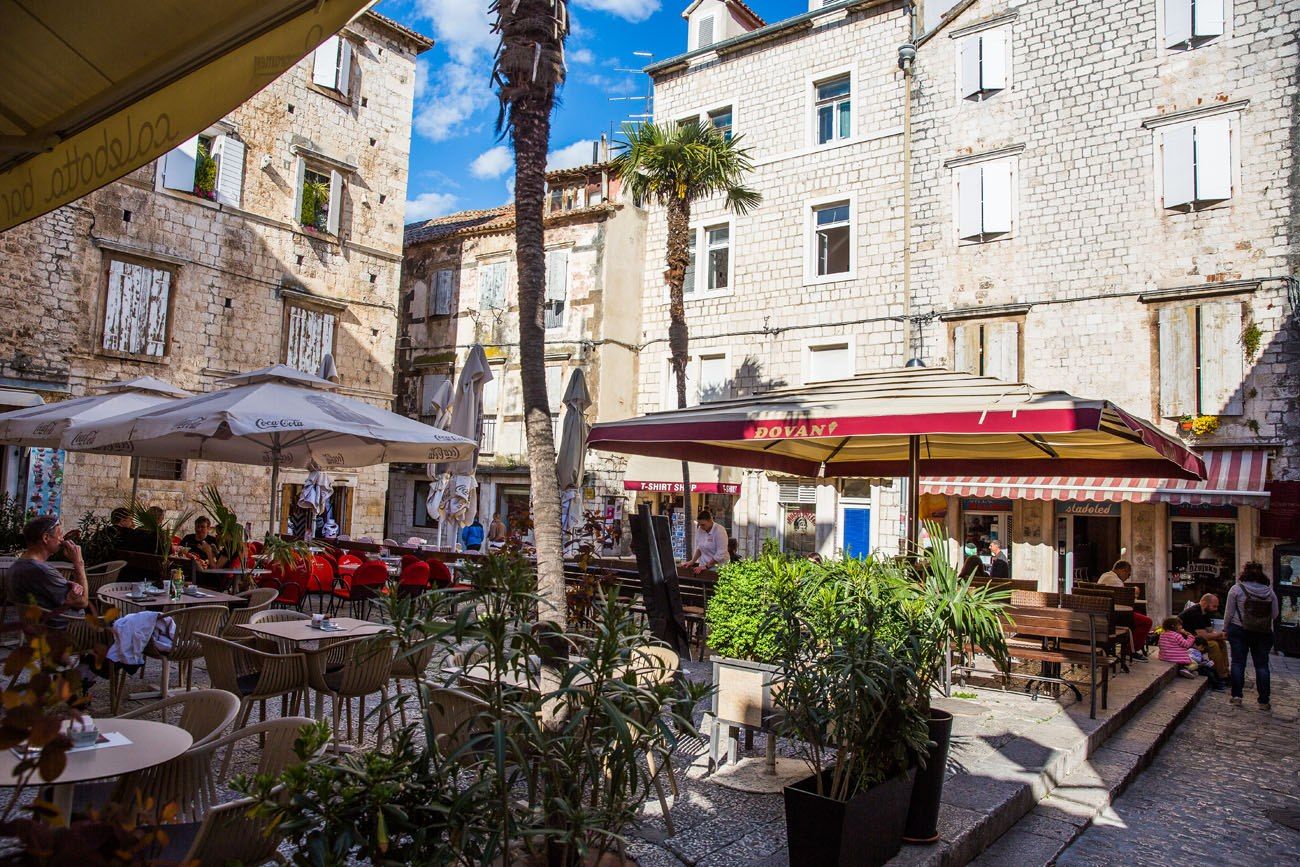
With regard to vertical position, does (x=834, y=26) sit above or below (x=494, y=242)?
above

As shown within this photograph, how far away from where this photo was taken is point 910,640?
3732mm

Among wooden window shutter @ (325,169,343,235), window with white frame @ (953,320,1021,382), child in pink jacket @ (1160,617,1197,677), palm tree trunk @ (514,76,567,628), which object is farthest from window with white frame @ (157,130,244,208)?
child in pink jacket @ (1160,617,1197,677)

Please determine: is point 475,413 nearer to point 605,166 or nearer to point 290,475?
point 290,475

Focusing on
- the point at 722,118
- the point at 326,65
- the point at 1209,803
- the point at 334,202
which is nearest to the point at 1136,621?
the point at 1209,803

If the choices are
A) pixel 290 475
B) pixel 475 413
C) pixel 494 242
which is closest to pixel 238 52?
pixel 475 413

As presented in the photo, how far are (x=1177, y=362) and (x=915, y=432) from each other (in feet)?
38.4

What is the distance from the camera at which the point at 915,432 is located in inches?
222

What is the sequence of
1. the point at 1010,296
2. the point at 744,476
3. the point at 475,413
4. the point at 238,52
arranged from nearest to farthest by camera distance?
1. the point at 238,52
2. the point at 475,413
3. the point at 1010,296
4. the point at 744,476

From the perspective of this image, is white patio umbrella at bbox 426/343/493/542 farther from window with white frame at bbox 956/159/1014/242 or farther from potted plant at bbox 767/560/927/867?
window with white frame at bbox 956/159/1014/242

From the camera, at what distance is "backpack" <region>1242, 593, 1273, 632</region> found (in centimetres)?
909

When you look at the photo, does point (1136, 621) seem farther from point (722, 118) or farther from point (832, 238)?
point (722, 118)

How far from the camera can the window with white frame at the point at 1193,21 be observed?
49.0 ft

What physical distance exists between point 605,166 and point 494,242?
4199mm

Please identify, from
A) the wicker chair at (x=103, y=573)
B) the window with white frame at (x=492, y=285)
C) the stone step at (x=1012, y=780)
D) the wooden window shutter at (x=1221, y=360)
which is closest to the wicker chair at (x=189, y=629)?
the wicker chair at (x=103, y=573)
